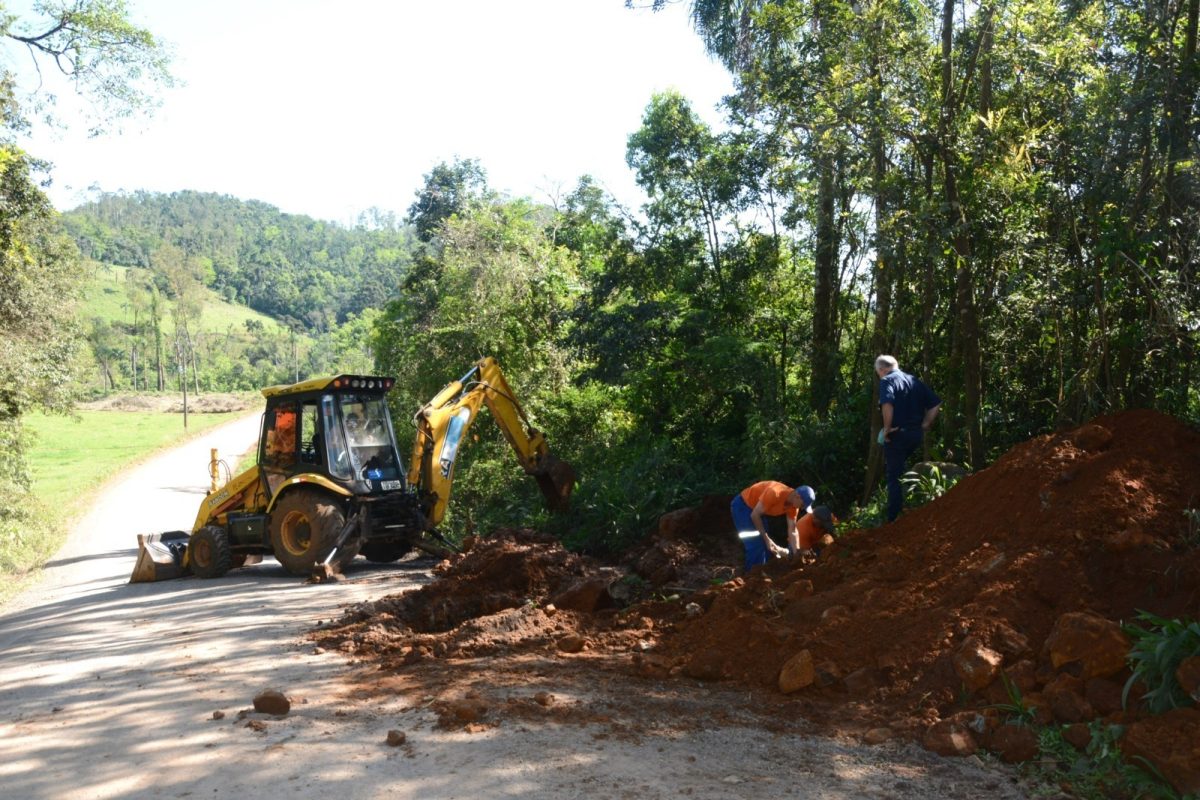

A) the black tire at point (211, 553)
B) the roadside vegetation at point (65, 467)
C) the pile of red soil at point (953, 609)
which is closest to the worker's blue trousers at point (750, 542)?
the pile of red soil at point (953, 609)

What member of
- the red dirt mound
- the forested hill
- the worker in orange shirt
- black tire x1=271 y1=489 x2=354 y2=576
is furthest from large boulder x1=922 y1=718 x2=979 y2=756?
the forested hill

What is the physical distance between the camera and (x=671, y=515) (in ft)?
39.8

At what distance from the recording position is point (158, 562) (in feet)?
50.3

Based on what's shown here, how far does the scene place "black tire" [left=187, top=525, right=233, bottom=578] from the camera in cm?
1452

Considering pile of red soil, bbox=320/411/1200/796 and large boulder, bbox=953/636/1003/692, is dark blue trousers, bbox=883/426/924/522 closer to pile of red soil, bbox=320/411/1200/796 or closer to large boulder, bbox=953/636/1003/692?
pile of red soil, bbox=320/411/1200/796

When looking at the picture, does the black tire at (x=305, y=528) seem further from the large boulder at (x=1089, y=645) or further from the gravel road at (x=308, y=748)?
the large boulder at (x=1089, y=645)

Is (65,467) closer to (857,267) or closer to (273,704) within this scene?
(857,267)

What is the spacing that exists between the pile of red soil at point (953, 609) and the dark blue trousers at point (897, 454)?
129cm

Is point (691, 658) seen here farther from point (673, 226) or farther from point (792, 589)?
point (673, 226)

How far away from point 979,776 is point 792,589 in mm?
2789

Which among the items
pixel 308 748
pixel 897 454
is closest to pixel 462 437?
pixel 897 454

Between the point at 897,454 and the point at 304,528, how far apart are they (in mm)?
7934

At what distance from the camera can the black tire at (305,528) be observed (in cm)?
1324

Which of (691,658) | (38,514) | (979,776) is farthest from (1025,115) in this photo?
(38,514)
